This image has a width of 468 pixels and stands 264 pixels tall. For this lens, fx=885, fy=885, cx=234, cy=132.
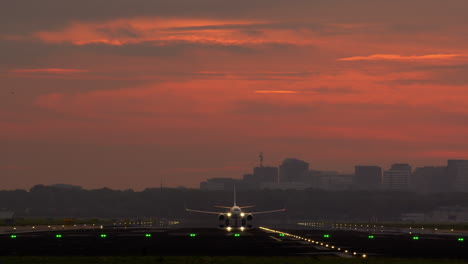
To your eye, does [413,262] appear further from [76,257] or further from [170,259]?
[76,257]

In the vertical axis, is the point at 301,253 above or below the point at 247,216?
below

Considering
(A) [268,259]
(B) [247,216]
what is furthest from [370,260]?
(B) [247,216]

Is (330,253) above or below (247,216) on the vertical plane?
below

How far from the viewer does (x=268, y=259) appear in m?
58.6

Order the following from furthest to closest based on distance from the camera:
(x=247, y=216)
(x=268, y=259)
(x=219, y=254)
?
1. (x=247, y=216)
2. (x=219, y=254)
3. (x=268, y=259)

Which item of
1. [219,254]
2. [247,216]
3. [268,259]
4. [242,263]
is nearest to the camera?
[242,263]

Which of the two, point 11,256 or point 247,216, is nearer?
point 11,256

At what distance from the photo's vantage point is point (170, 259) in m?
57.2

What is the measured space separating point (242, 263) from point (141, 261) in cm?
642

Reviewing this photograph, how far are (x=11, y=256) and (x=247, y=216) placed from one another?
10532 cm

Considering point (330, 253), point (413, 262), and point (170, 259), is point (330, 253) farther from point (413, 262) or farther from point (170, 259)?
point (170, 259)

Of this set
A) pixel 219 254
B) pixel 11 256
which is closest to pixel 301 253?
pixel 219 254

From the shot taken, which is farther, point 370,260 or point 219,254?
point 219,254

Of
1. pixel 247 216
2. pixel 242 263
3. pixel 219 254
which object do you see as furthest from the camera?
pixel 247 216
